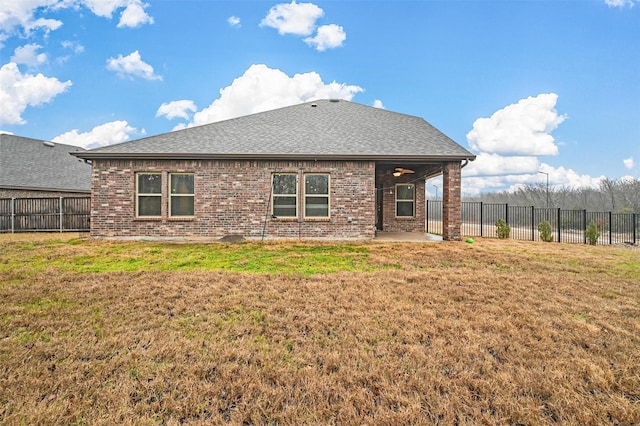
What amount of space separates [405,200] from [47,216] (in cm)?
1807

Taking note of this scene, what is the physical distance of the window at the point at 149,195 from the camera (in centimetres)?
1048

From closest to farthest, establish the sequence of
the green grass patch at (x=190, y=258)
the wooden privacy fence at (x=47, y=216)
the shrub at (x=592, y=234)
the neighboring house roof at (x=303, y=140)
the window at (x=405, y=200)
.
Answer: the green grass patch at (x=190, y=258) < the neighboring house roof at (x=303, y=140) < the shrub at (x=592, y=234) < the window at (x=405, y=200) < the wooden privacy fence at (x=47, y=216)

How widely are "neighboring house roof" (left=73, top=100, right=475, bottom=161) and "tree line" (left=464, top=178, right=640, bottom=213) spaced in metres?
22.4

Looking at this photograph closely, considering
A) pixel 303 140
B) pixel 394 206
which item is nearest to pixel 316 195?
pixel 303 140

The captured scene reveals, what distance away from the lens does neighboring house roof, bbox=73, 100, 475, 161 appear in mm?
10159

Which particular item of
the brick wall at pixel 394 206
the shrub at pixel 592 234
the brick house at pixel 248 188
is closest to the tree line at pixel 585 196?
the shrub at pixel 592 234

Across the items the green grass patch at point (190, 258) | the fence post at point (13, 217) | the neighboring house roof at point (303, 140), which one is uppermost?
the neighboring house roof at point (303, 140)

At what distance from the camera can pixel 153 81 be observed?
19812 millimetres

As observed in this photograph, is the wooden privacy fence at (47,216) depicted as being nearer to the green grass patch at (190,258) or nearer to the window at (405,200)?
the green grass patch at (190,258)

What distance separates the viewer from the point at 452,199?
10.4 meters

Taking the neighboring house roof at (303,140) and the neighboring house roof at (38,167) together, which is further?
the neighboring house roof at (38,167)

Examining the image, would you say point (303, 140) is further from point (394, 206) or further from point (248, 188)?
point (394, 206)

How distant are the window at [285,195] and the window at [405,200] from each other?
5490mm

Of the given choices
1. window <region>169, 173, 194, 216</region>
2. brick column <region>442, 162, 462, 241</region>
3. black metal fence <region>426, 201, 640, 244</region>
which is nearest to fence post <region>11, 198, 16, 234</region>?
window <region>169, 173, 194, 216</region>
